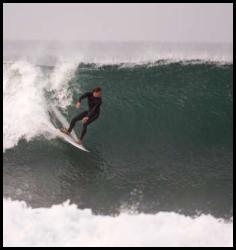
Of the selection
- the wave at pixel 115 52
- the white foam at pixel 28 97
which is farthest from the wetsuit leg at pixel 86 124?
the wave at pixel 115 52

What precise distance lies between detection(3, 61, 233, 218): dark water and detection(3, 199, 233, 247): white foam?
0.27 m

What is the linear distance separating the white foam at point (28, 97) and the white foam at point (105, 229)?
217 cm

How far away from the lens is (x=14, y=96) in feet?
35.3

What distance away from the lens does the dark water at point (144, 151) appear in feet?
27.9

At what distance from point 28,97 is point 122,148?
276 centimetres

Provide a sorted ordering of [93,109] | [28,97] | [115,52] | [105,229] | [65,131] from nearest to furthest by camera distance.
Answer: [105,229]
[93,109]
[65,131]
[28,97]
[115,52]

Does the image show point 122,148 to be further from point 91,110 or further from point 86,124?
point 91,110

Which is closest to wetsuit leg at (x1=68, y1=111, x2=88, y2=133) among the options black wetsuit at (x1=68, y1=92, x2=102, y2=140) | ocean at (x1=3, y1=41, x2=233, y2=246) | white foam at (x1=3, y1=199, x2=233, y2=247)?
black wetsuit at (x1=68, y1=92, x2=102, y2=140)

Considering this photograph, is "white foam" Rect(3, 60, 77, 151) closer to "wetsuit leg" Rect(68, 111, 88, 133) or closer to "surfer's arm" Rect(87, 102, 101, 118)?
"wetsuit leg" Rect(68, 111, 88, 133)

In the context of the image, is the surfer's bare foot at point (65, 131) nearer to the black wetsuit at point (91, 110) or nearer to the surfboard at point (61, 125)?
the surfboard at point (61, 125)

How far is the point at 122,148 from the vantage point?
379 inches

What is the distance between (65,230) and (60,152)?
2302mm

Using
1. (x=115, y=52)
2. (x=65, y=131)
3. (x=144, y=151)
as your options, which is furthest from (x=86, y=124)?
(x=115, y=52)

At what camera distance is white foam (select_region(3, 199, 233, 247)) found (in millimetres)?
7492
